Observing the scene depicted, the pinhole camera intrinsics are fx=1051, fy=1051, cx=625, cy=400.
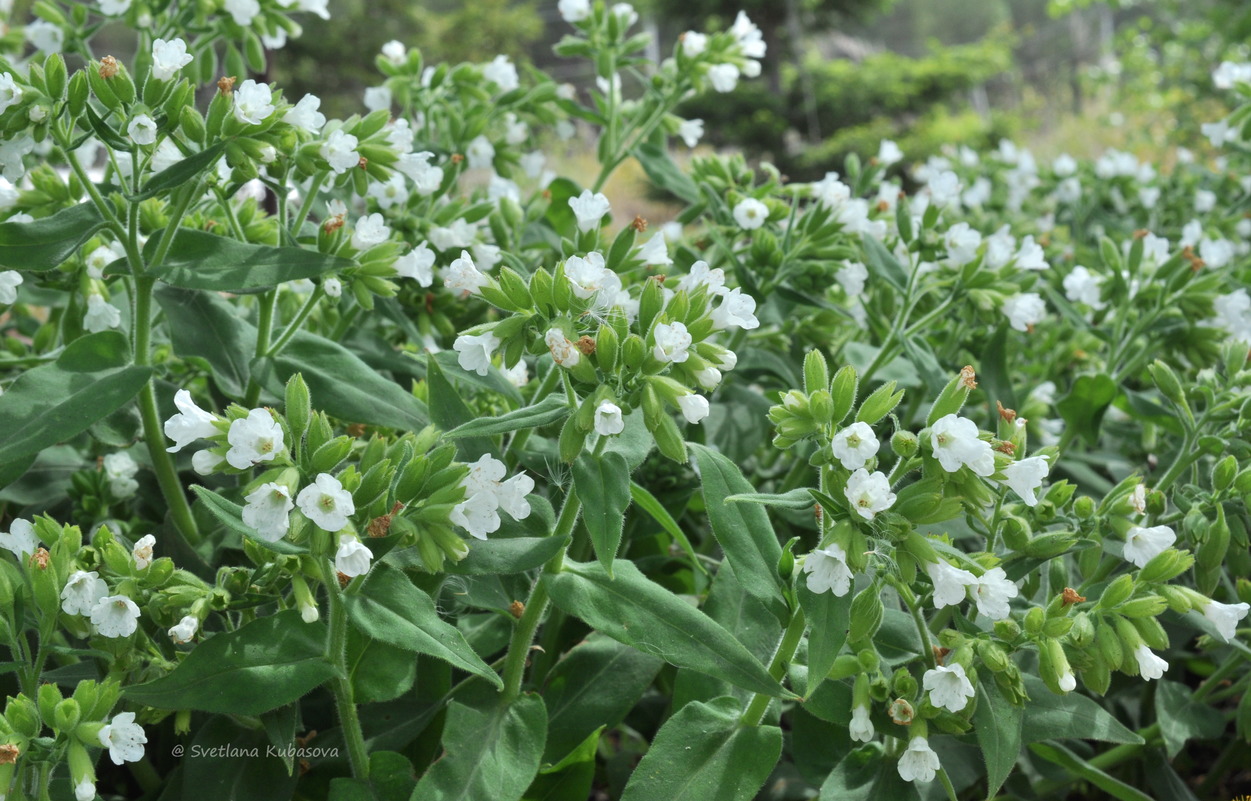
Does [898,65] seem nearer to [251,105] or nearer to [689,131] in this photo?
[689,131]

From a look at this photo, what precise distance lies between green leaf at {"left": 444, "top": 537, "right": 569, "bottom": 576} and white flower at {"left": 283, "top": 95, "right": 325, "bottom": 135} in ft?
1.98

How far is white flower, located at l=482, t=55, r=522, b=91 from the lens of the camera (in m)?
2.33

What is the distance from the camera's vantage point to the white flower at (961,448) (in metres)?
1.14

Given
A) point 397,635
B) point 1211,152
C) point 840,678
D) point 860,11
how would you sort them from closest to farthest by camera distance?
point 397,635, point 840,678, point 1211,152, point 860,11

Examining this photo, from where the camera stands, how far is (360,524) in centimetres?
119

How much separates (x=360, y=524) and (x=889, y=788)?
0.76 m

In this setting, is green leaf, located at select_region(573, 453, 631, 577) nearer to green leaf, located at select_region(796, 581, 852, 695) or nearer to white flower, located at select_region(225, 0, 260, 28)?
green leaf, located at select_region(796, 581, 852, 695)

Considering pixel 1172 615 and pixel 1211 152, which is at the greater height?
pixel 1172 615

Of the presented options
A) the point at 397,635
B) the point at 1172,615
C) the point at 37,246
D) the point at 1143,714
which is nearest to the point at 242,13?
the point at 37,246

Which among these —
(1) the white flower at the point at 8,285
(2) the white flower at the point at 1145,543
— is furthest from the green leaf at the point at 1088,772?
(1) the white flower at the point at 8,285

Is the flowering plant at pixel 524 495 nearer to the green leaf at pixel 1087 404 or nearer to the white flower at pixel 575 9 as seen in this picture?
the green leaf at pixel 1087 404

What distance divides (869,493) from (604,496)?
0.29 m

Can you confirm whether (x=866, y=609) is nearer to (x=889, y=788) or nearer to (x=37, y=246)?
(x=889, y=788)

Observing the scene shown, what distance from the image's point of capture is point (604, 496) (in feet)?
3.88
